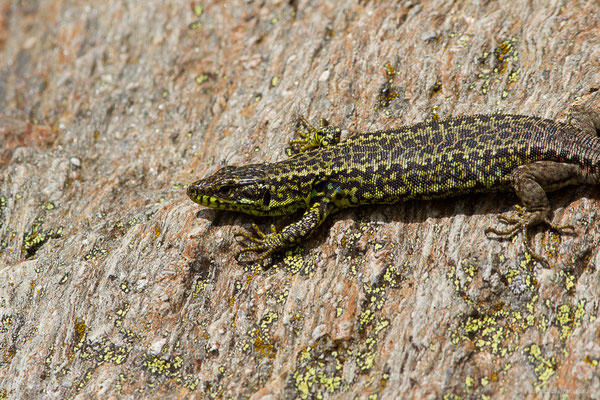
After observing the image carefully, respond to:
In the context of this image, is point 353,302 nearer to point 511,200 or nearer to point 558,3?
point 511,200

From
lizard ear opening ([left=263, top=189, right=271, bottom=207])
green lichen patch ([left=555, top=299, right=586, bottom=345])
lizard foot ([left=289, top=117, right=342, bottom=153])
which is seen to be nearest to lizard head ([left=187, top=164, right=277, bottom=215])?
lizard ear opening ([left=263, top=189, right=271, bottom=207])

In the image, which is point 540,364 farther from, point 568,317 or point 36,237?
point 36,237

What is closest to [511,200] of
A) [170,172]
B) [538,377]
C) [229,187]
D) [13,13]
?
[538,377]

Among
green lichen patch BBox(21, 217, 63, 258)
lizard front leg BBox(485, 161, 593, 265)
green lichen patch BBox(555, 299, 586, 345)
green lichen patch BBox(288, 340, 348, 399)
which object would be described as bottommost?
green lichen patch BBox(555, 299, 586, 345)

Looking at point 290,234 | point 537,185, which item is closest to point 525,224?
point 537,185

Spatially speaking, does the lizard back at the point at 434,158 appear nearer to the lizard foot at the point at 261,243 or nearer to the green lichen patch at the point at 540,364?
the lizard foot at the point at 261,243

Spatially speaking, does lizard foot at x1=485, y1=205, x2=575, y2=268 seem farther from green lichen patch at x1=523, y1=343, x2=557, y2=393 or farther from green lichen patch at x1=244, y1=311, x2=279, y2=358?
green lichen patch at x1=244, y1=311, x2=279, y2=358
